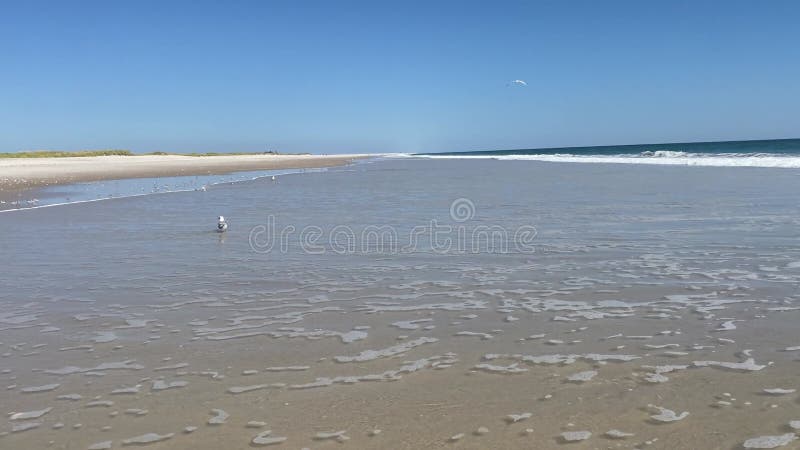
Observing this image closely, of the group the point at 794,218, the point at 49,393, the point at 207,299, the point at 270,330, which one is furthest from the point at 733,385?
the point at 794,218

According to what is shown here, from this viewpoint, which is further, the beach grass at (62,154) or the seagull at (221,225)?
the beach grass at (62,154)

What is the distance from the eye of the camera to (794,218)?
12117 millimetres

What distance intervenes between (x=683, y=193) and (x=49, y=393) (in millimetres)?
18771

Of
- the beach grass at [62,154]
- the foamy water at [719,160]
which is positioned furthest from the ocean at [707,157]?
the beach grass at [62,154]

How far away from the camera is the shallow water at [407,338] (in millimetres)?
3678

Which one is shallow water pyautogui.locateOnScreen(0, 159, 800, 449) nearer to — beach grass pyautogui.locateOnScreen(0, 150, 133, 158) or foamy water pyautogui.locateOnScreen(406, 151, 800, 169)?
foamy water pyautogui.locateOnScreen(406, 151, 800, 169)

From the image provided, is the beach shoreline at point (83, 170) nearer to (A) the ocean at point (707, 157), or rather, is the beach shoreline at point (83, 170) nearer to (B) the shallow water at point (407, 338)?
(B) the shallow water at point (407, 338)

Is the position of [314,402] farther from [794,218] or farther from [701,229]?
[794,218]

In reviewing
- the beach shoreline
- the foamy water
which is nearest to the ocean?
the foamy water

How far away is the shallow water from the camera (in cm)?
368

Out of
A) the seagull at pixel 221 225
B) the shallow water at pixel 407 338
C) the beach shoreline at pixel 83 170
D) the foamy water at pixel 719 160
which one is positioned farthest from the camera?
the foamy water at pixel 719 160

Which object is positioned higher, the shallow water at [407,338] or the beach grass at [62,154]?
the beach grass at [62,154]

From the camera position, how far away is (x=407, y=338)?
208 inches

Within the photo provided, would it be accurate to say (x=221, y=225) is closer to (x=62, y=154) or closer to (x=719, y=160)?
(x=719, y=160)
